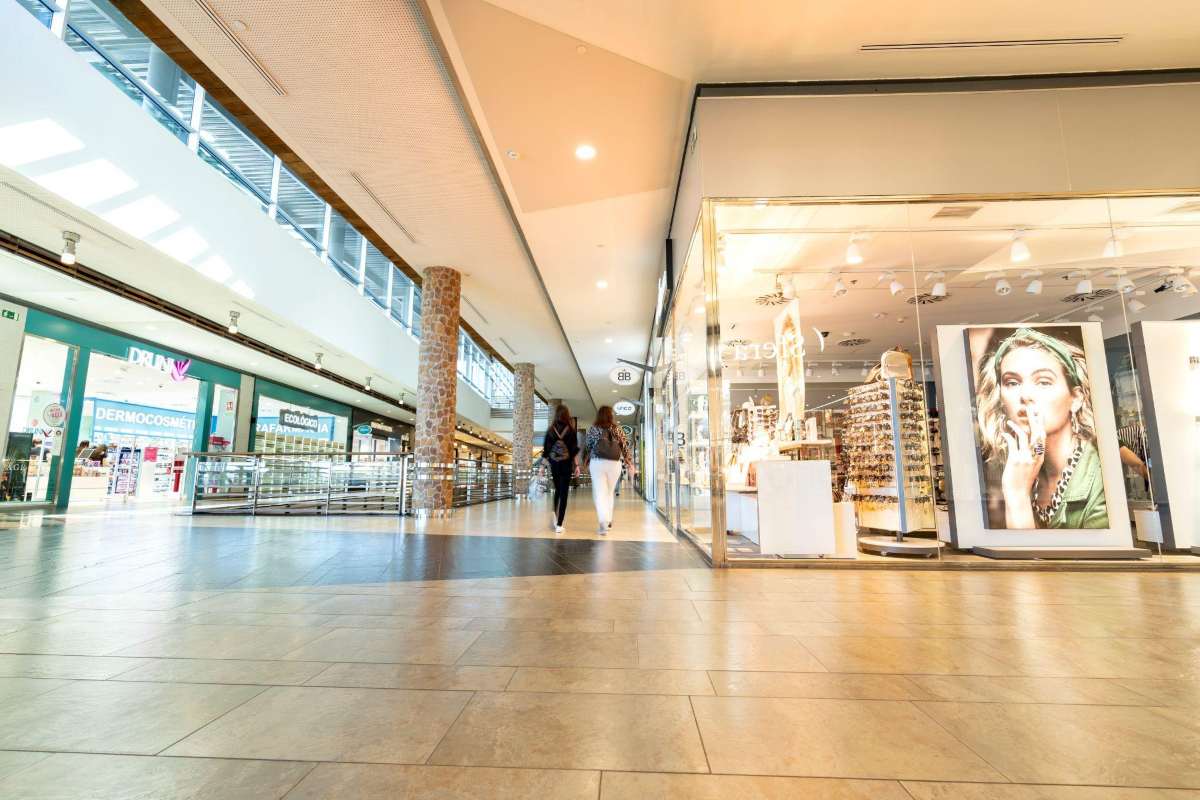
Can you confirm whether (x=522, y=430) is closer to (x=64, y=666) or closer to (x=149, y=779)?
(x=64, y=666)

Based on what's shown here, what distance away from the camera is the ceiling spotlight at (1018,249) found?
4.76 m

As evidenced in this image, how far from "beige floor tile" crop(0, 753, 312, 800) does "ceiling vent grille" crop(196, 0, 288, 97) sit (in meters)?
5.15

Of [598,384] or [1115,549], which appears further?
[598,384]

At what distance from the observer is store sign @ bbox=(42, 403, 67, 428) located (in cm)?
942

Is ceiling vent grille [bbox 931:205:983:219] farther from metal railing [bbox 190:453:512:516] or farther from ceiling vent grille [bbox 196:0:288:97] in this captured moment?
metal railing [bbox 190:453:512:516]

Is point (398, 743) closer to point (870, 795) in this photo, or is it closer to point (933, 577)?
point (870, 795)

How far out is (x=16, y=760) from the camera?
1183mm

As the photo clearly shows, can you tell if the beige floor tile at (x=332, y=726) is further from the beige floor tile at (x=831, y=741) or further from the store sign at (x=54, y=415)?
the store sign at (x=54, y=415)

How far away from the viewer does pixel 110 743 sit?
128cm

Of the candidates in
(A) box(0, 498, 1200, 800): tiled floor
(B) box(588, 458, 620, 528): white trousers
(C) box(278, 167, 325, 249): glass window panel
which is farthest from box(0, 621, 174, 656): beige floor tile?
(C) box(278, 167, 325, 249): glass window panel

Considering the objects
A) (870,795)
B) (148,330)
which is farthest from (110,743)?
(148,330)

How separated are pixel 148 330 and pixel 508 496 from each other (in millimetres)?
9094

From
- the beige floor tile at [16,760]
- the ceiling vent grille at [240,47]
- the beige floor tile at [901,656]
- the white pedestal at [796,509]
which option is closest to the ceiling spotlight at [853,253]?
the white pedestal at [796,509]

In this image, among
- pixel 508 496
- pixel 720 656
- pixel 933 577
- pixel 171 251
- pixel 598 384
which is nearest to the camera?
pixel 720 656
